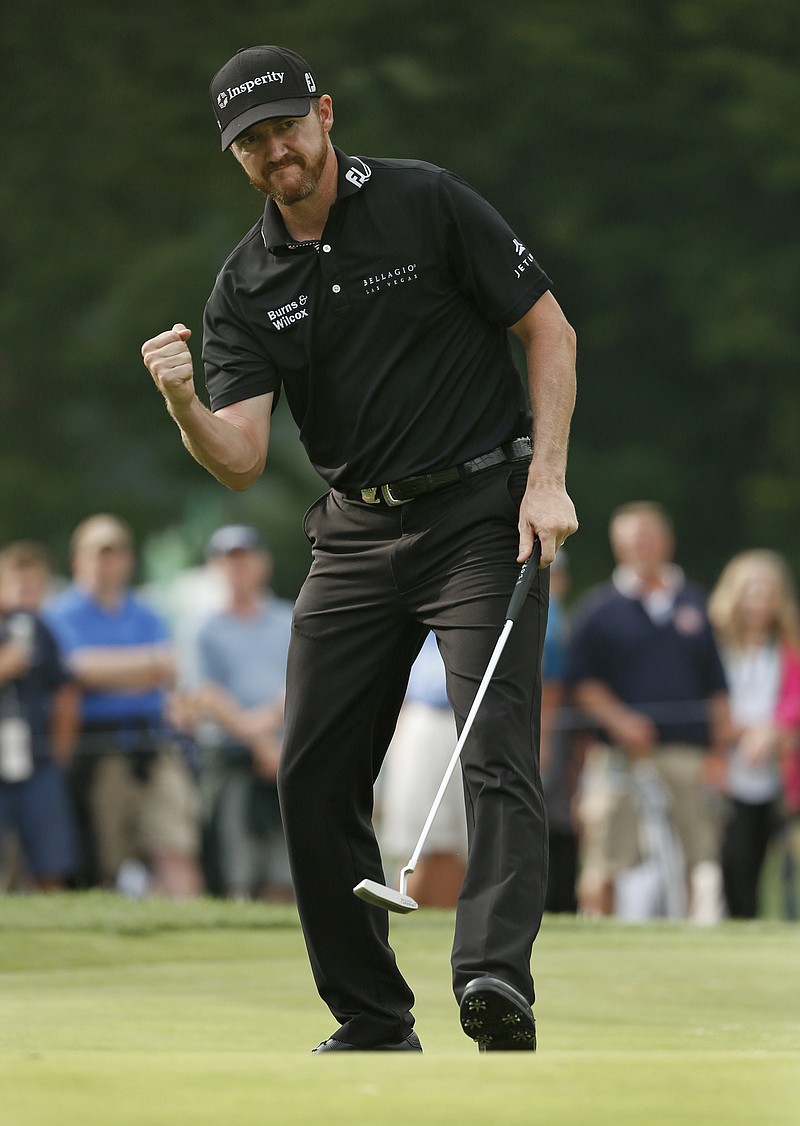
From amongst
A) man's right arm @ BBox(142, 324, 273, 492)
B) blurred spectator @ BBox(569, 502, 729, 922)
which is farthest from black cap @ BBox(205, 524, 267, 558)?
man's right arm @ BBox(142, 324, 273, 492)

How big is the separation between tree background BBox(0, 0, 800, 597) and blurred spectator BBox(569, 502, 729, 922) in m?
9.48

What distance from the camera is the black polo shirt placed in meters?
4.67

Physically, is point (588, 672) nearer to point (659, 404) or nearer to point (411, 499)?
point (411, 499)

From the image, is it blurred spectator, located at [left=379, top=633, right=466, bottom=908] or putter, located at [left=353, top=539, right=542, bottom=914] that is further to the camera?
blurred spectator, located at [left=379, top=633, right=466, bottom=908]

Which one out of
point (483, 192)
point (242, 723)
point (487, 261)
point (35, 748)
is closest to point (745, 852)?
point (242, 723)

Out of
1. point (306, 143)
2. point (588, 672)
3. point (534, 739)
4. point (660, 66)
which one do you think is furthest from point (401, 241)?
point (660, 66)

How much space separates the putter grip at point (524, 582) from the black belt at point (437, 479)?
24 centimetres

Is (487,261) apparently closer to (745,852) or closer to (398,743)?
(745,852)

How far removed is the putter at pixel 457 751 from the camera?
171 inches

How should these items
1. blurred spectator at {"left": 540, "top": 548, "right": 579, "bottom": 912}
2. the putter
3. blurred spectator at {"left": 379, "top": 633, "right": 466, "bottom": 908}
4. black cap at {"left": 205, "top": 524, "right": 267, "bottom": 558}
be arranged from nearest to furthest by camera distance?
1. the putter
2. blurred spectator at {"left": 379, "top": 633, "right": 466, "bottom": 908}
3. blurred spectator at {"left": 540, "top": 548, "right": 579, "bottom": 912}
4. black cap at {"left": 205, "top": 524, "right": 267, "bottom": 558}

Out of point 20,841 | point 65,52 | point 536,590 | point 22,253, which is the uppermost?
point 65,52

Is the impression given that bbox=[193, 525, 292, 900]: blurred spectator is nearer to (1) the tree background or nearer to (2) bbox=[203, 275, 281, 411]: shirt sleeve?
(2) bbox=[203, 275, 281, 411]: shirt sleeve

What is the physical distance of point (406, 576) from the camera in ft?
15.3

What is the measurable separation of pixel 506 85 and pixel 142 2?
367 cm
